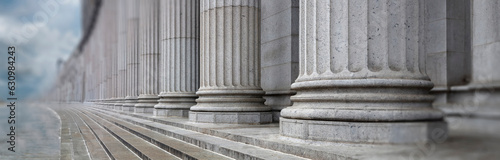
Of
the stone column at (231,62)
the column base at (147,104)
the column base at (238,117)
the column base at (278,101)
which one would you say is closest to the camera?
the column base at (238,117)

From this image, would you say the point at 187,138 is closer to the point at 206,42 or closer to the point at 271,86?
the point at 206,42

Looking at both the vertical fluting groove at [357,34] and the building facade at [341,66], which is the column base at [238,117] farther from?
the vertical fluting groove at [357,34]

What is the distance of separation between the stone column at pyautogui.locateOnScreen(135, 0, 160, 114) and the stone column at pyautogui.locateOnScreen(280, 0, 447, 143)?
18.0 meters

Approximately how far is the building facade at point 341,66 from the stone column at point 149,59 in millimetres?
5215

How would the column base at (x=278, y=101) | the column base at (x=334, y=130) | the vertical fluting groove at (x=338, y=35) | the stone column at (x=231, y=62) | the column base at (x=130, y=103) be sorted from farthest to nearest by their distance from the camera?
the column base at (x=130, y=103) < the column base at (x=278, y=101) < the stone column at (x=231, y=62) < the vertical fluting groove at (x=338, y=35) < the column base at (x=334, y=130)

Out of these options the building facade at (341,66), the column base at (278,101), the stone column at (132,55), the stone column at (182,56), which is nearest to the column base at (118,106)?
the stone column at (132,55)

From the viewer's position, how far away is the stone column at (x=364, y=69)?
6203 mm

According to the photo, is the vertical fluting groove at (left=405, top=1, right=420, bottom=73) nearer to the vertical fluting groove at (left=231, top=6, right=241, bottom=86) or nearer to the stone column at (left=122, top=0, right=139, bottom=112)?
the vertical fluting groove at (left=231, top=6, right=241, bottom=86)

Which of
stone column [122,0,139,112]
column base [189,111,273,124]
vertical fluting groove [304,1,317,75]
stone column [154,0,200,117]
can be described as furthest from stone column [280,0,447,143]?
stone column [122,0,139,112]

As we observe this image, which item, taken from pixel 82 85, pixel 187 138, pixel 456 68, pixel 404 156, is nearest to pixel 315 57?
pixel 456 68

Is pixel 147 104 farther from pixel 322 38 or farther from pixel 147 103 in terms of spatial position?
pixel 322 38

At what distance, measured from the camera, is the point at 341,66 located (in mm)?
6797

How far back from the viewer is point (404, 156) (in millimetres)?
1403

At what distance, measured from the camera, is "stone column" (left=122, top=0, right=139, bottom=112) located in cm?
3012
